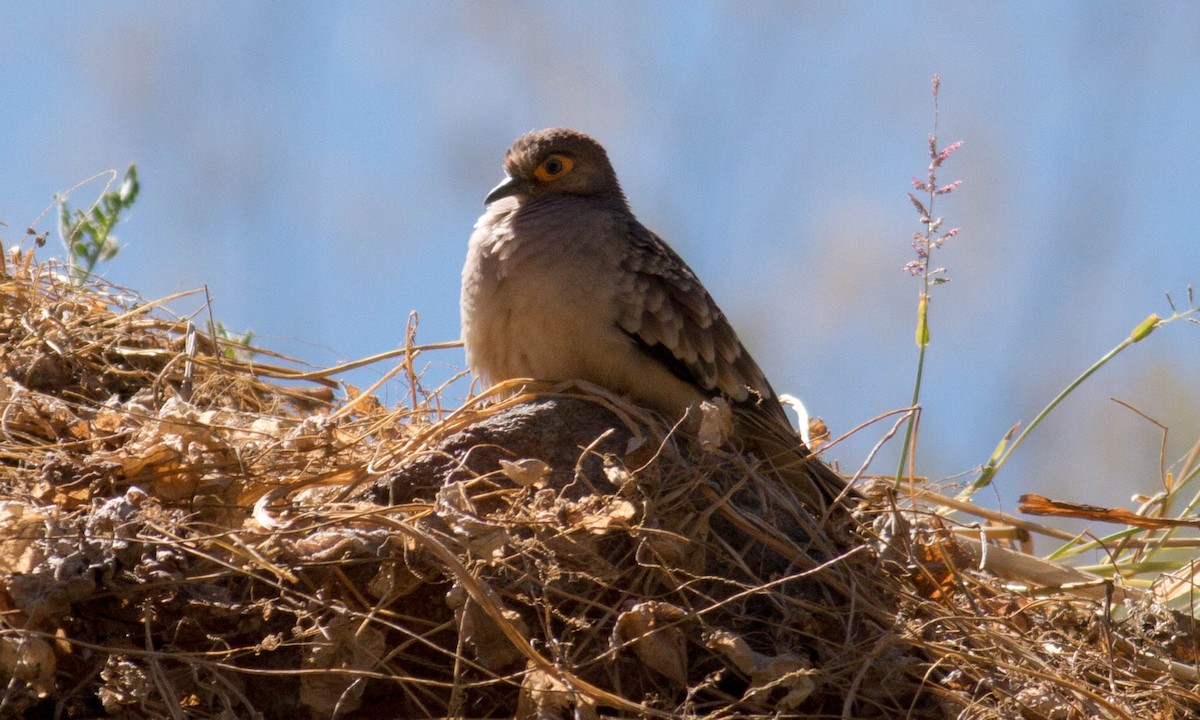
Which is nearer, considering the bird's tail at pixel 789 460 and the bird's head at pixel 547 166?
the bird's tail at pixel 789 460

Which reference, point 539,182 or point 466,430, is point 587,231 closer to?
point 539,182

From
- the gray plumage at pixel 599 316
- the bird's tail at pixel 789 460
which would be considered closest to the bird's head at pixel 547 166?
the gray plumage at pixel 599 316

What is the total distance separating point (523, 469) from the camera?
350cm

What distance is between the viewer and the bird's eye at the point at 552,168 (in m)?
5.41

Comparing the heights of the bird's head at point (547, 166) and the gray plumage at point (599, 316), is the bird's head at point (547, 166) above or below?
above

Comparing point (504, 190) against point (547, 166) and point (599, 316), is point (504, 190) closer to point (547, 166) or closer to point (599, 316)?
point (547, 166)

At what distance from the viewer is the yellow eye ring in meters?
5.41

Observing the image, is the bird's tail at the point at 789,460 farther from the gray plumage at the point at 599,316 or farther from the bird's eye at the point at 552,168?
the bird's eye at the point at 552,168

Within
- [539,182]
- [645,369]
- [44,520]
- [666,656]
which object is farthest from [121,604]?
[539,182]

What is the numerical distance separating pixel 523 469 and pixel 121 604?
1041 millimetres

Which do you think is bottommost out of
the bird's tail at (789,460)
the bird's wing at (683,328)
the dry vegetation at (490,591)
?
the dry vegetation at (490,591)

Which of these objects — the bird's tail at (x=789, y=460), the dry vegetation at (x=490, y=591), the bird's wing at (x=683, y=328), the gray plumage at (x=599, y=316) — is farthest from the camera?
the bird's wing at (x=683, y=328)

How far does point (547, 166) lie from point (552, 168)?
2 centimetres

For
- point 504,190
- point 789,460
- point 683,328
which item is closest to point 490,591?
point 789,460
